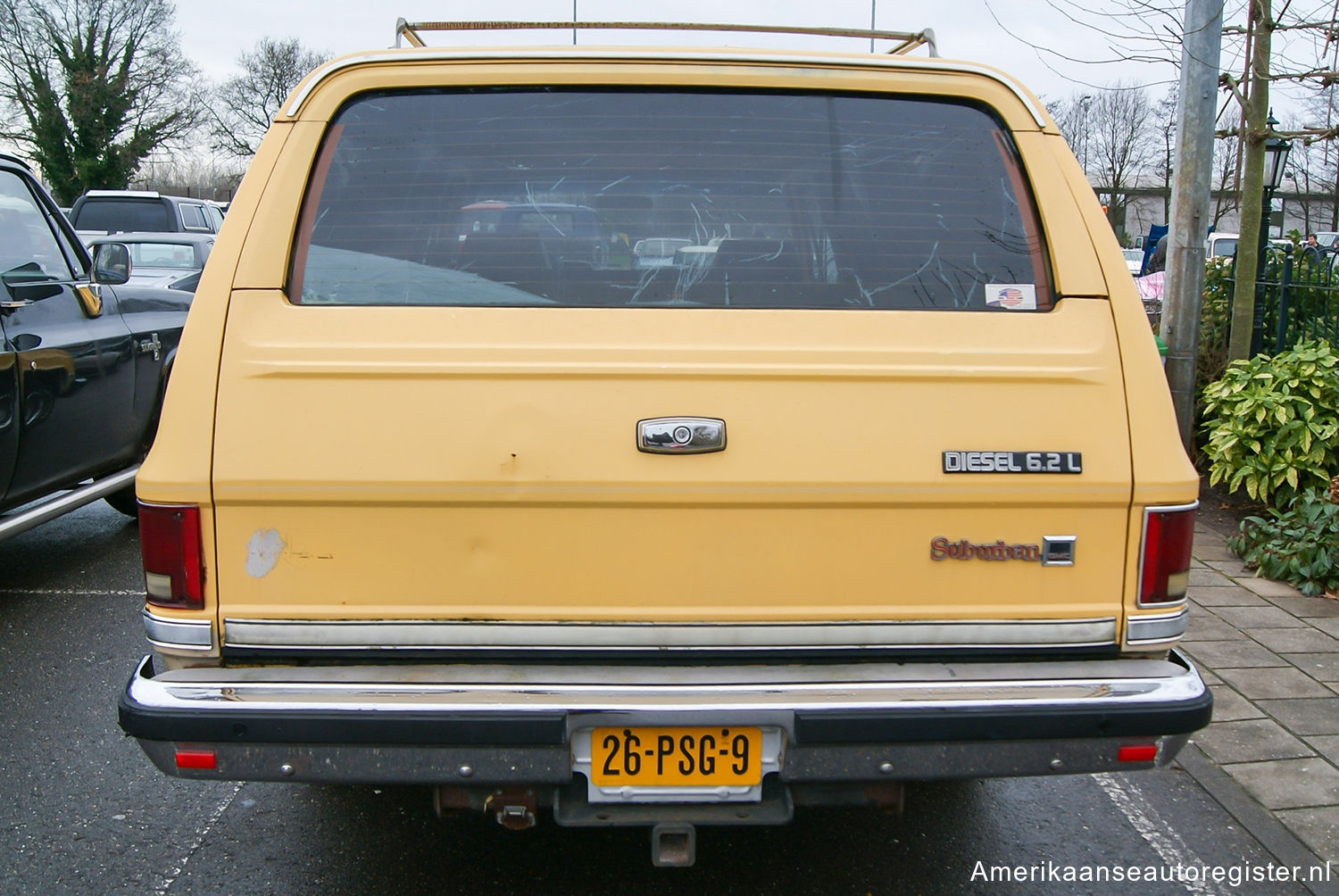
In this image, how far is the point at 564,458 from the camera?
2215mm

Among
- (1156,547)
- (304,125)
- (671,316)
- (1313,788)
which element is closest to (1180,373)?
(1313,788)

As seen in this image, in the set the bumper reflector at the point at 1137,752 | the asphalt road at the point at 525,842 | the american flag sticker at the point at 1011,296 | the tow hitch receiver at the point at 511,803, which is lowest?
the asphalt road at the point at 525,842

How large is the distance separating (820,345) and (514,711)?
1006 millimetres

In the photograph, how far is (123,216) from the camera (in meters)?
17.4

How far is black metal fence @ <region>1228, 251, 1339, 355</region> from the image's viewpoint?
6.57 meters

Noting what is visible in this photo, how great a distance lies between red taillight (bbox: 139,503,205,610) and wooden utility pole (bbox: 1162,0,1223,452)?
592 centimetres

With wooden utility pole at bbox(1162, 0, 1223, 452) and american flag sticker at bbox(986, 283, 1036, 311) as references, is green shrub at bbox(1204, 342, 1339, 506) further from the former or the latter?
american flag sticker at bbox(986, 283, 1036, 311)

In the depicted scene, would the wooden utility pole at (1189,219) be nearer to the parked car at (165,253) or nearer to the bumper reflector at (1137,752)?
the bumper reflector at (1137,752)

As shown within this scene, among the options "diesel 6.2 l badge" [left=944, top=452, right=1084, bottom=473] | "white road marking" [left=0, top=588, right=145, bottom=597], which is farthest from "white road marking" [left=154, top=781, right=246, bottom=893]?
"white road marking" [left=0, top=588, right=145, bottom=597]

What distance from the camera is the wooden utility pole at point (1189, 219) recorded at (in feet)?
21.3

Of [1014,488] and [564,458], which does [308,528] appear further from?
[1014,488]

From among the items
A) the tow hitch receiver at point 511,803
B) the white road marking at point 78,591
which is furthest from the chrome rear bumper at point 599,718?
the white road marking at point 78,591

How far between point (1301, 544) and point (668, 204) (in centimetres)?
435

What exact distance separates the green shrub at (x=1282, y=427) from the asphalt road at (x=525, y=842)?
9.39 ft
